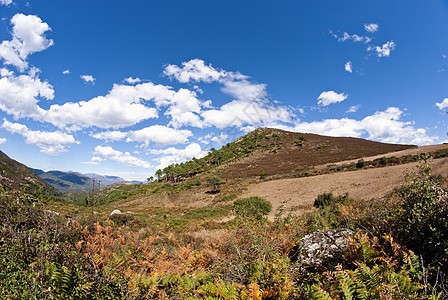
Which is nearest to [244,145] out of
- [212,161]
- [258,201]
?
→ [212,161]

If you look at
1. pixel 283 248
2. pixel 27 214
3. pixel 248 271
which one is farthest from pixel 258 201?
pixel 27 214

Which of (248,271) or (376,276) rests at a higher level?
(376,276)

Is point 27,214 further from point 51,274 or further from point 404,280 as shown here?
point 404,280

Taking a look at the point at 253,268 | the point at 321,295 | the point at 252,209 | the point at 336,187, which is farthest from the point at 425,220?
the point at 336,187

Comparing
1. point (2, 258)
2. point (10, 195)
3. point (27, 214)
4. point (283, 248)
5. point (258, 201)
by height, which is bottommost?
point (258, 201)

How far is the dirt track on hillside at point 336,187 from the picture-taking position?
1963cm

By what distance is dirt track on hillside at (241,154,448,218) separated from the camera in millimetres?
19631

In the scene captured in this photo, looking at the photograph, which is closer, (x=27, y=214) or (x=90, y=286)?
(x=90, y=286)

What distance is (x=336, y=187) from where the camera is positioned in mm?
24562

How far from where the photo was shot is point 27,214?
3113 millimetres

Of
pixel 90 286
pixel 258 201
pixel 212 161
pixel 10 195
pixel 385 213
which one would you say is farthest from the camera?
pixel 212 161

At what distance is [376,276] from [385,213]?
8.31 feet

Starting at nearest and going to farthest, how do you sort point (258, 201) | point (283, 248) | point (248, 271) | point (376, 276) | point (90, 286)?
point (90, 286), point (376, 276), point (248, 271), point (283, 248), point (258, 201)

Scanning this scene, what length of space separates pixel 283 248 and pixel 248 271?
1.71 metres
